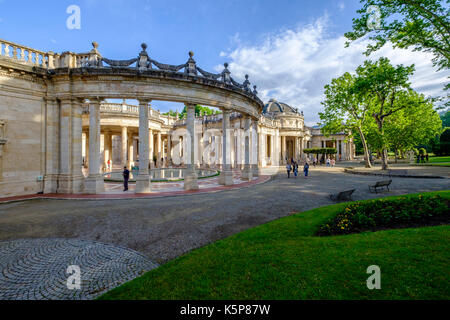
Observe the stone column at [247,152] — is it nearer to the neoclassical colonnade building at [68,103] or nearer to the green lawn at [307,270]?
the neoclassical colonnade building at [68,103]

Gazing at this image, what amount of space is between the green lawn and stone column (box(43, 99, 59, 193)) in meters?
13.8

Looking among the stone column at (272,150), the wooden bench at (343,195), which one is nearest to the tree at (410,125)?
the stone column at (272,150)

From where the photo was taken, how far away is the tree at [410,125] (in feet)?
94.4

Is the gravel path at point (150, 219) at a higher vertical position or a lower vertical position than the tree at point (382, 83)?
lower

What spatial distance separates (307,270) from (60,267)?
18.1 ft

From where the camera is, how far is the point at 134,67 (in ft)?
43.0

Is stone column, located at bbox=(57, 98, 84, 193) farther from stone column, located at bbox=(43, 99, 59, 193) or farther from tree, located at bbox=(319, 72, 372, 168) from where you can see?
tree, located at bbox=(319, 72, 372, 168)

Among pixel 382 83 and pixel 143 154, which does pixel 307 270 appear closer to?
pixel 143 154

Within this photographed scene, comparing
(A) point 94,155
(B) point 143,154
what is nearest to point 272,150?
(B) point 143,154

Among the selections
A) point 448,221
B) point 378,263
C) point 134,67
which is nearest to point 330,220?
point 378,263

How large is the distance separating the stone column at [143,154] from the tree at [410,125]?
103 feet

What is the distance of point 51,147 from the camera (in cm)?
1290

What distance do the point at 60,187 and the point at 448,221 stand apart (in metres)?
19.9

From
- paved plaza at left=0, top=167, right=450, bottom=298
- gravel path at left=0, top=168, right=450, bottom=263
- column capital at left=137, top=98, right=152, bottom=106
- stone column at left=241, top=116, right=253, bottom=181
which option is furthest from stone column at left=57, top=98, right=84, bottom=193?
stone column at left=241, top=116, right=253, bottom=181
